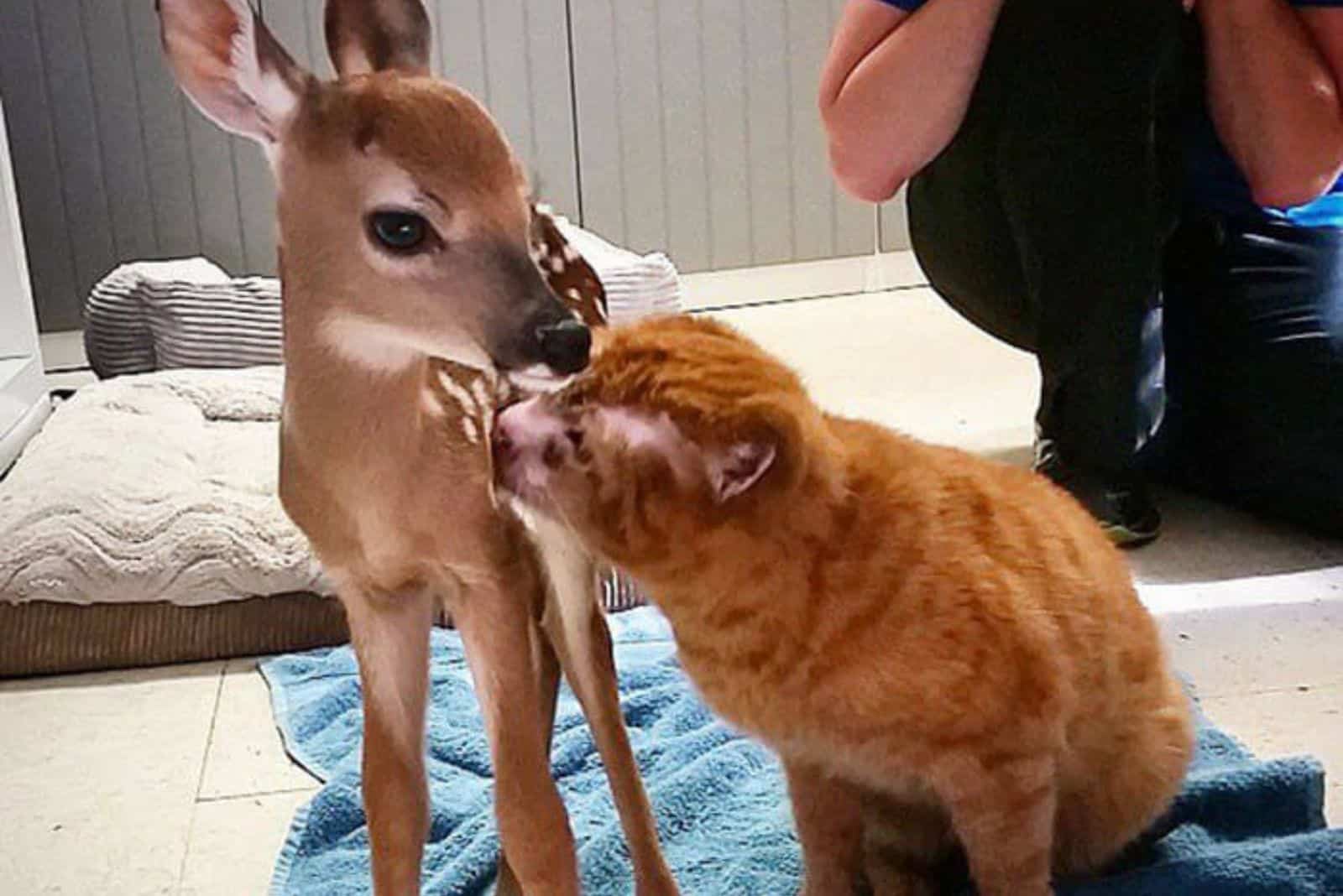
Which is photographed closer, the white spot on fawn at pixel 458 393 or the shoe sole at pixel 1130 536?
Result: the white spot on fawn at pixel 458 393

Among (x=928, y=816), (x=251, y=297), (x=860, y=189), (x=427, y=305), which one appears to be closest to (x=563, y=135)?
(x=251, y=297)

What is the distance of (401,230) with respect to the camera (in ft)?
1.98

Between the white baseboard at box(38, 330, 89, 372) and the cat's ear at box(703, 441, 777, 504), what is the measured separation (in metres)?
2.13

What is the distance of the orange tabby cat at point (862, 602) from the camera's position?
2.31 ft

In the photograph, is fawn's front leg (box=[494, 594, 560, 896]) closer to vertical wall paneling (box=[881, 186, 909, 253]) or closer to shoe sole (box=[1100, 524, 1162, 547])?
shoe sole (box=[1100, 524, 1162, 547])

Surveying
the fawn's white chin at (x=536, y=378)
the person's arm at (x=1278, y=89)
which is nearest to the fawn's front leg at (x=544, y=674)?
the fawn's white chin at (x=536, y=378)

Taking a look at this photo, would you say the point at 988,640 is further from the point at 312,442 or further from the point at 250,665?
the point at 250,665

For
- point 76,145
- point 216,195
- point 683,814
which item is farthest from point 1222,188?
point 76,145

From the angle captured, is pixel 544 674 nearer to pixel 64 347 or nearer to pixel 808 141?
pixel 64 347

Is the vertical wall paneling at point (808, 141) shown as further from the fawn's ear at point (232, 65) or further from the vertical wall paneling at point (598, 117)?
the fawn's ear at point (232, 65)

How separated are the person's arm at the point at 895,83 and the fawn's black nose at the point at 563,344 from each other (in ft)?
3.01

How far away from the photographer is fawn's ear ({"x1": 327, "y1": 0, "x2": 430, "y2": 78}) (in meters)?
0.63

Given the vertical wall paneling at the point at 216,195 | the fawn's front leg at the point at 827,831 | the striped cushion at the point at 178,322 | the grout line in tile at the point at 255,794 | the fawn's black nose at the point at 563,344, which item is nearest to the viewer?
the fawn's black nose at the point at 563,344

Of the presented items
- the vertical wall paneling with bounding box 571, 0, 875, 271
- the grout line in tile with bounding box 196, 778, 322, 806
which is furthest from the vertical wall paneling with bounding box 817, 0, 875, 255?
the grout line in tile with bounding box 196, 778, 322, 806
